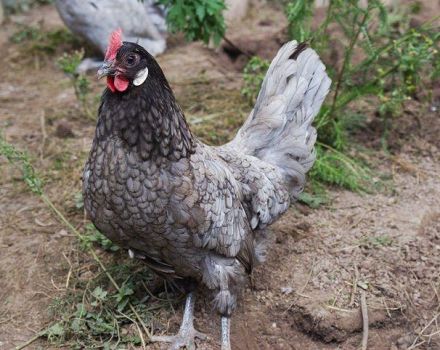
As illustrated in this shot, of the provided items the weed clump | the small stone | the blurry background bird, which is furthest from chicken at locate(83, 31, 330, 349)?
the blurry background bird

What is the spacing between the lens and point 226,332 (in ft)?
10.1

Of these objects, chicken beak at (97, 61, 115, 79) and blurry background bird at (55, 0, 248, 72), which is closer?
chicken beak at (97, 61, 115, 79)

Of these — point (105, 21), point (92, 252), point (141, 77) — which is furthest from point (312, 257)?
point (105, 21)

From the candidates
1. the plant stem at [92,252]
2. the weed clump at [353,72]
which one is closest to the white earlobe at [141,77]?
the plant stem at [92,252]

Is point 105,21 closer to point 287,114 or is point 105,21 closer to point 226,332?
point 287,114

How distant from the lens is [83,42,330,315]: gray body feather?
8.69 feet

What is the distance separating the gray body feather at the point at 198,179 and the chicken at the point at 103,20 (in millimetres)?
2485

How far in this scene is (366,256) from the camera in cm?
362

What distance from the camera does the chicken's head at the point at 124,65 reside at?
2.52 m

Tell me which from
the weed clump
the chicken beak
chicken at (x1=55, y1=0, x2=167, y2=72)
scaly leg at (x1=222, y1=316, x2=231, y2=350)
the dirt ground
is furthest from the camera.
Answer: chicken at (x1=55, y1=0, x2=167, y2=72)

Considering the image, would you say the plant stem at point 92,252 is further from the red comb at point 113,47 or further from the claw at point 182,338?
the red comb at point 113,47

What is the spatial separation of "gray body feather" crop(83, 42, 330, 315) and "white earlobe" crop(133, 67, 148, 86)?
0.21ft

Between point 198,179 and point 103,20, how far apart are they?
10.9 ft

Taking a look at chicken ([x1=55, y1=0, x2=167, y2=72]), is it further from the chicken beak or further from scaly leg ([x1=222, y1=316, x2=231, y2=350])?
scaly leg ([x1=222, y1=316, x2=231, y2=350])
